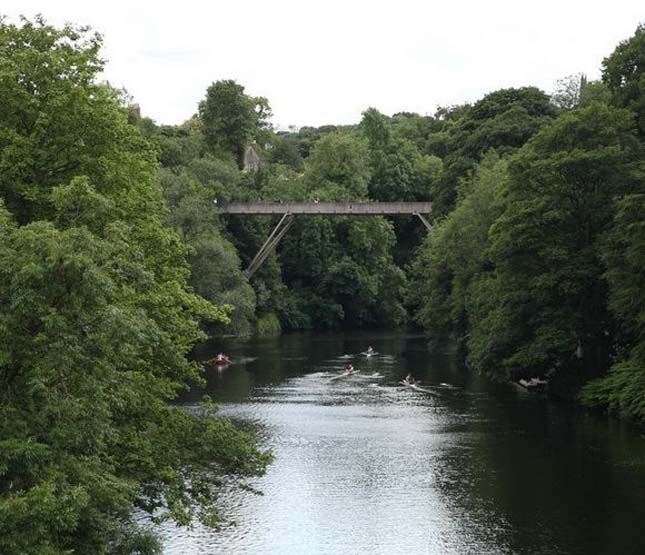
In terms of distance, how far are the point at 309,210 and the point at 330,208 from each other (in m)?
1.77

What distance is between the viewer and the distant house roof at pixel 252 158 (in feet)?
336

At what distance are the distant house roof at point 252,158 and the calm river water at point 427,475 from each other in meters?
53.2

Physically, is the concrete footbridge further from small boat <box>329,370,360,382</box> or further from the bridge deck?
small boat <box>329,370,360,382</box>

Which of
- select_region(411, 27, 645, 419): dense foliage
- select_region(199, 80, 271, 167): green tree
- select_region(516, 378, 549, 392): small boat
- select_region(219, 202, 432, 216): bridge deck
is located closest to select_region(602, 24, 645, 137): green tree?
select_region(411, 27, 645, 419): dense foliage

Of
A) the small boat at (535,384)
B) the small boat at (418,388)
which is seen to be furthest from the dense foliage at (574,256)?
the small boat at (418,388)

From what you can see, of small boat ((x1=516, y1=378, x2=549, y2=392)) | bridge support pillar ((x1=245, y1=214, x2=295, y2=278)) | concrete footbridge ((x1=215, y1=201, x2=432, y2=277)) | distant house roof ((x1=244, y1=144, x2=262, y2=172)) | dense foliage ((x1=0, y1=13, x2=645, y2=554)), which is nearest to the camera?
dense foliage ((x1=0, y1=13, x2=645, y2=554))

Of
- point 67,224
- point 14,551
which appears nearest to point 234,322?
point 67,224

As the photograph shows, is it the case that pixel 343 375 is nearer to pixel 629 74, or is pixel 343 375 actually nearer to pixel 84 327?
pixel 629 74

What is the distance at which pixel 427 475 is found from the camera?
30578 mm

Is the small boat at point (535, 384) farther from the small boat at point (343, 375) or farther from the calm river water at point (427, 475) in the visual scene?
the small boat at point (343, 375)

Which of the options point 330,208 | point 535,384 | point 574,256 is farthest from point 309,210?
point 574,256

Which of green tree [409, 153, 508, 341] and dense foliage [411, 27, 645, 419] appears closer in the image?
dense foliage [411, 27, 645, 419]

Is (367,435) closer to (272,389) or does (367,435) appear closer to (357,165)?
(272,389)

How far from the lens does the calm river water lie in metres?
24.1
